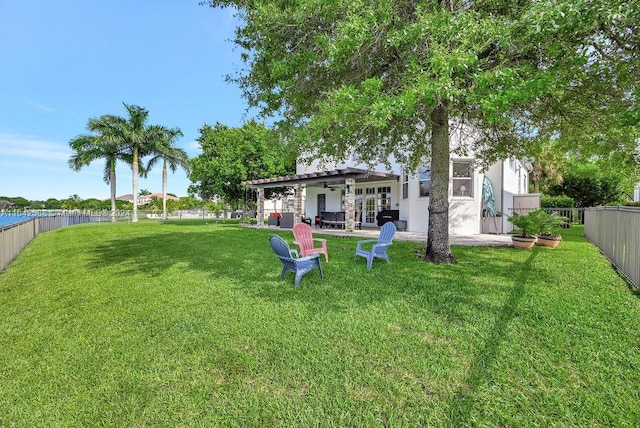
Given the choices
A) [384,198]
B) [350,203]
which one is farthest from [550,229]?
[384,198]

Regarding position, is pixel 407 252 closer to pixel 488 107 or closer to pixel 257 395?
pixel 488 107

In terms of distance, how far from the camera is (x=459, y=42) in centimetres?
474

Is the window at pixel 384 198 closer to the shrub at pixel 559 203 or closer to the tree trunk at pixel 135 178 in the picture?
the shrub at pixel 559 203

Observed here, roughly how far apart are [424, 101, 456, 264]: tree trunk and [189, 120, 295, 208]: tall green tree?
55.9ft

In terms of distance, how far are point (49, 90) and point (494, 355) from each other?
94.4ft

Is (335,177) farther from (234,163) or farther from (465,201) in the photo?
(234,163)

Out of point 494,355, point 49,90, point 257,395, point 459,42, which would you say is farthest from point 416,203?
point 49,90

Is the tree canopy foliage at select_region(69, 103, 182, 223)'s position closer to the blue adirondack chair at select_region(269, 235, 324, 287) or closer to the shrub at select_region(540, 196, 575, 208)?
the blue adirondack chair at select_region(269, 235, 324, 287)

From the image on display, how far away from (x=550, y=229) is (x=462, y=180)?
16.0ft

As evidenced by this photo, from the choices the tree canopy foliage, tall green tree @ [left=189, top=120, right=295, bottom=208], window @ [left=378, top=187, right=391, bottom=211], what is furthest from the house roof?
the tree canopy foliage

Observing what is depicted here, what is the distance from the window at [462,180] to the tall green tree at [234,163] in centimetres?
1353

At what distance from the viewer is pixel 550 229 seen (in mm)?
9344

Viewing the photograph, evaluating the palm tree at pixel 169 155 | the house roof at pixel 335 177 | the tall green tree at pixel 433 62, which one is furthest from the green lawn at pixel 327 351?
the palm tree at pixel 169 155

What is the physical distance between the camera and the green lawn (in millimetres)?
2297
